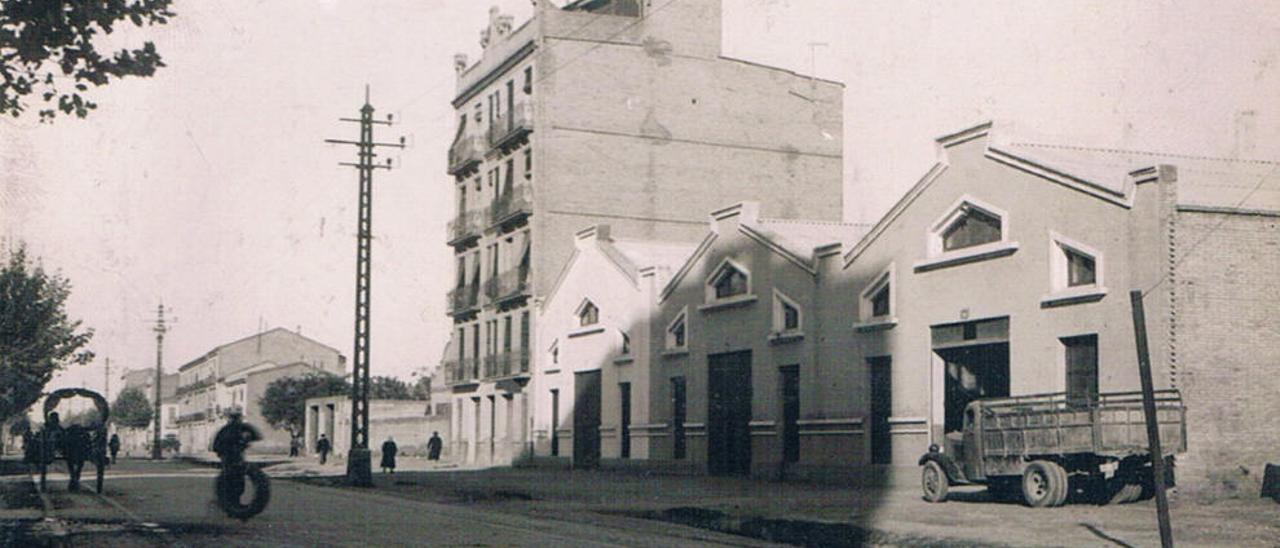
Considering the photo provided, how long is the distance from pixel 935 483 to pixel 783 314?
34.8 ft

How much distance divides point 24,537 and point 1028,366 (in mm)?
17414

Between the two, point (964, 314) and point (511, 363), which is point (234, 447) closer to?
point (964, 314)

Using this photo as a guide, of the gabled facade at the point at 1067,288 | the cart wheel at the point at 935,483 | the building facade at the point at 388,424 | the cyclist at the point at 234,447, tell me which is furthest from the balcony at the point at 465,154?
the cyclist at the point at 234,447

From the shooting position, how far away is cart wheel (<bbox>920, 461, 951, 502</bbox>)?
2364 cm

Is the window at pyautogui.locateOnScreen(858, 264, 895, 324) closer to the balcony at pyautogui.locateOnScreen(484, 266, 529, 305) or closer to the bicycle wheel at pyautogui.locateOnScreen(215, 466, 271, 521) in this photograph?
the bicycle wheel at pyautogui.locateOnScreen(215, 466, 271, 521)

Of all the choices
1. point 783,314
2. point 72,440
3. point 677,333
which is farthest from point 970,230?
point 72,440

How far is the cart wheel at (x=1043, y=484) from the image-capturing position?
21266 mm

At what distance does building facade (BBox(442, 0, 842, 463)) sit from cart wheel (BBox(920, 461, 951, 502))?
84.7 feet

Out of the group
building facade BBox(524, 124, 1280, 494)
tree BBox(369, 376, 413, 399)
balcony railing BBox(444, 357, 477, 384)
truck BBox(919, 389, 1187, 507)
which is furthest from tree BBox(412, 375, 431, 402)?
truck BBox(919, 389, 1187, 507)

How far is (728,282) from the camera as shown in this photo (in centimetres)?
3644

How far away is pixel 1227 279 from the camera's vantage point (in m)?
23.3

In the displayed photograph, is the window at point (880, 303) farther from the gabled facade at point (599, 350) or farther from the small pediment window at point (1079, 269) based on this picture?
the gabled facade at point (599, 350)

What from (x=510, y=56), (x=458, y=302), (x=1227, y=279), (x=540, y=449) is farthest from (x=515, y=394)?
(x=1227, y=279)

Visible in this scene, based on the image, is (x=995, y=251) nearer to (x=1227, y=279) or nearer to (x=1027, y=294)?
(x=1027, y=294)
